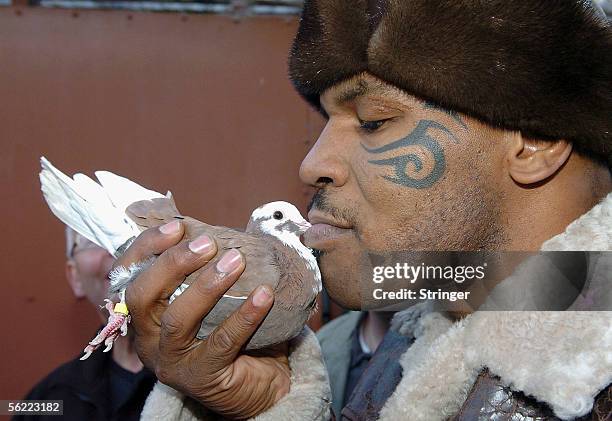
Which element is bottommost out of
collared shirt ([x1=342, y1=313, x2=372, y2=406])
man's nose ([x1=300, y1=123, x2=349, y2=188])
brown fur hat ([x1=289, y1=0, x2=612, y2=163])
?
collared shirt ([x1=342, y1=313, x2=372, y2=406])

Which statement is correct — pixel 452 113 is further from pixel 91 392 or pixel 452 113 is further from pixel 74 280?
pixel 74 280

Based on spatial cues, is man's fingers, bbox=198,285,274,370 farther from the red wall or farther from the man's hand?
the red wall

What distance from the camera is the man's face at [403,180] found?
1.62 metres

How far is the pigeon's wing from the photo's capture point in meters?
1.91

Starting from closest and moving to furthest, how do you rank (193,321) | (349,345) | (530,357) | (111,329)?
(530,357) < (193,321) < (111,329) < (349,345)

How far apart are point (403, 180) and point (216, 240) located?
1.53ft

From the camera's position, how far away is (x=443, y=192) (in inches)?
64.2

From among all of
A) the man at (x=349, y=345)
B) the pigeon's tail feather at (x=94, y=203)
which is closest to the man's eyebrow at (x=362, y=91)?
the pigeon's tail feather at (x=94, y=203)

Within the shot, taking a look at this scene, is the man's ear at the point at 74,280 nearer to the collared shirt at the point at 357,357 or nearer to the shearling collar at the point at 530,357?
the collared shirt at the point at 357,357

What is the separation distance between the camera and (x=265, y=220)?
2029 mm

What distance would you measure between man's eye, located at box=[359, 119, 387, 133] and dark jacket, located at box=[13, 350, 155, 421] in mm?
1726

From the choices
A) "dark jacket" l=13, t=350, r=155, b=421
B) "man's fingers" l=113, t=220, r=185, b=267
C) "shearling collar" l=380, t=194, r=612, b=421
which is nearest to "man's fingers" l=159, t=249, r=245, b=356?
"man's fingers" l=113, t=220, r=185, b=267

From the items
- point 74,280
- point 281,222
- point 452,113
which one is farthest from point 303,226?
point 74,280

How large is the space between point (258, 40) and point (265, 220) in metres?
1.97
